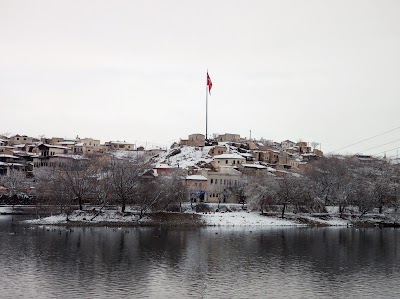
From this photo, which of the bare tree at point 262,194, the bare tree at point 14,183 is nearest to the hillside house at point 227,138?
the bare tree at point 14,183

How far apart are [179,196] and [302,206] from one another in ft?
77.7

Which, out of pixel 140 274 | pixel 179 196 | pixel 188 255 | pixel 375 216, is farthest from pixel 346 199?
pixel 140 274

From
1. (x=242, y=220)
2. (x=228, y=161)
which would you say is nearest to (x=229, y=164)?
(x=228, y=161)

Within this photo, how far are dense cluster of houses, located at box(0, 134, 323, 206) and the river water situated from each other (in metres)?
38.0

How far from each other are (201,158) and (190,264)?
332 ft

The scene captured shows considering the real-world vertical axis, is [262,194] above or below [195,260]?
above

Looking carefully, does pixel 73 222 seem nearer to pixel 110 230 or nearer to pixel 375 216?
pixel 110 230

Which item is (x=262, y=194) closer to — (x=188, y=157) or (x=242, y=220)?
(x=242, y=220)

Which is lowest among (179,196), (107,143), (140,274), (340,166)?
(140,274)

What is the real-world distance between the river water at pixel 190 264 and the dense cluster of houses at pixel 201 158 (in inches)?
1495

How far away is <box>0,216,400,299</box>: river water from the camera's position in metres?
35.0

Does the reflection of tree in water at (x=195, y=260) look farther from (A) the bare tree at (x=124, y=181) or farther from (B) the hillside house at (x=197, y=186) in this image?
(B) the hillside house at (x=197, y=186)

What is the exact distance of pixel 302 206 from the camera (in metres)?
95.9

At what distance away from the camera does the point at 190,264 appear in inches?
1785
